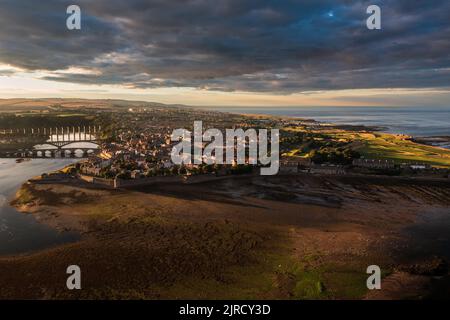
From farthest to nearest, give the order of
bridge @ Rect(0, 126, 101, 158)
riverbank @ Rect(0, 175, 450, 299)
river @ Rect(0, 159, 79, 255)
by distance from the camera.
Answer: bridge @ Rect(0, 126, 101, 158), river @ Rect(0, 159, 79, 255), riverbank @ Rect(0, 175, 450, 299)

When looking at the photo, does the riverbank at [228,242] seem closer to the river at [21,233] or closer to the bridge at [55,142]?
the river at [21,233]

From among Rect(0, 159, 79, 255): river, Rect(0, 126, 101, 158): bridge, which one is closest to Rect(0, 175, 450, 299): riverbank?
Rect(0, 159, 79, 255): river

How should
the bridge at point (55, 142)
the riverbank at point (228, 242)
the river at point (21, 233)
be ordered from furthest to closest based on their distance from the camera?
1. the bridge at point (55, 142)
2. the river at point (21, 233)
3. the riverbank at point (228, 242)

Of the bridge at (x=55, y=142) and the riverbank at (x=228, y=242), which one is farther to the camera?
the bridge at (x=55, y=142)

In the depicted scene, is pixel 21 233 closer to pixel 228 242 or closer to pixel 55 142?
pixel 228 242

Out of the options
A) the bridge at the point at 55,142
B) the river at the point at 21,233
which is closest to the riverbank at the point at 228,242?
the river at the point at 21,233

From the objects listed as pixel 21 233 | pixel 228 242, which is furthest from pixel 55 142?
pixel 228 242

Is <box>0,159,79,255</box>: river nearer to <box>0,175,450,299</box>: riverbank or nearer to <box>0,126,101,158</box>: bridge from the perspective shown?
<box>0,175,450,299</box>: riverbank

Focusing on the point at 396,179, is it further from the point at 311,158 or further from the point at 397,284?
the point at 397,284

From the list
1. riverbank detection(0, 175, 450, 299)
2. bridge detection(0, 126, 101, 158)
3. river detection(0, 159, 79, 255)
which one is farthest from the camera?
bridge detection(0, 126, 101, 158)

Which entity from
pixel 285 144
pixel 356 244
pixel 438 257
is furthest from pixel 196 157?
pixel 438 257
